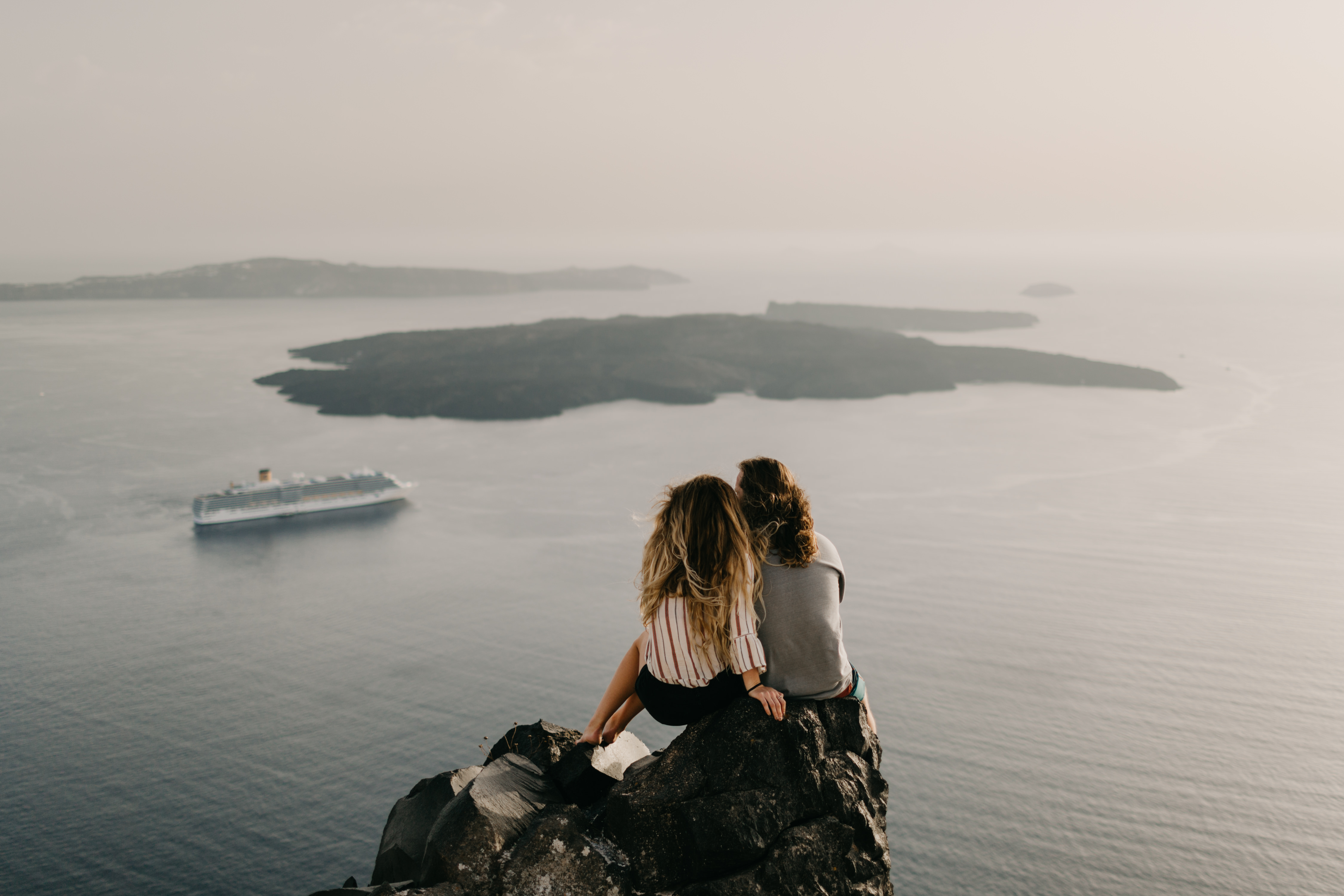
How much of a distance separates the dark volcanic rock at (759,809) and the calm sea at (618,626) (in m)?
5.15

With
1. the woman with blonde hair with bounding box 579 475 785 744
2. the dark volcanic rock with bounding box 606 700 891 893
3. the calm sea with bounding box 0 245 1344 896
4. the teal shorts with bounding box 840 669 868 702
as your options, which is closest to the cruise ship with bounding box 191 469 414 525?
the calm sea with bounding box 0 245 1344 896

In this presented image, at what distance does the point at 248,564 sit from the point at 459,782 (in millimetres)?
37044

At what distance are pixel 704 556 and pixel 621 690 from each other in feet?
3.49

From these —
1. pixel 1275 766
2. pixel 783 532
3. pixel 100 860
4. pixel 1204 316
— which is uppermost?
pixel 1204 316

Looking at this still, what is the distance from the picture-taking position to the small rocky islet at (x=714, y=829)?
173 inches

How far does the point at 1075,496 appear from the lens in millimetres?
49062

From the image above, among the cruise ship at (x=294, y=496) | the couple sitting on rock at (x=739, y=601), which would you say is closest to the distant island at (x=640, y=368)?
the cruise ship at (x=294, y=496)

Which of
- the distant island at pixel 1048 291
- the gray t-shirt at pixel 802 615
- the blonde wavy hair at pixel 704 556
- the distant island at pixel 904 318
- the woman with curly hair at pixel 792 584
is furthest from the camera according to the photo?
the distant island at pixel 1048 291

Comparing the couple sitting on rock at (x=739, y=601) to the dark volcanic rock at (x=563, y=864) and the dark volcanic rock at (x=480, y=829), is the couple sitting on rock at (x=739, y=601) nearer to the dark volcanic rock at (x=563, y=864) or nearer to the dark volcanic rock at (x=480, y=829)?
the dark volcanic rock at (x=563, y=864)

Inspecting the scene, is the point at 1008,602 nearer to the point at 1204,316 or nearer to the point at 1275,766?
the point at 1275,766

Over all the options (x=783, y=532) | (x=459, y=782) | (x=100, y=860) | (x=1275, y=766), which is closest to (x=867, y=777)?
(x=783, y=532)

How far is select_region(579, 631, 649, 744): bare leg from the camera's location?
4.38m

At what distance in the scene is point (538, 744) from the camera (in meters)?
5.29

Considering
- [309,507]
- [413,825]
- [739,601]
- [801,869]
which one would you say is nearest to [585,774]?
[413,825]
